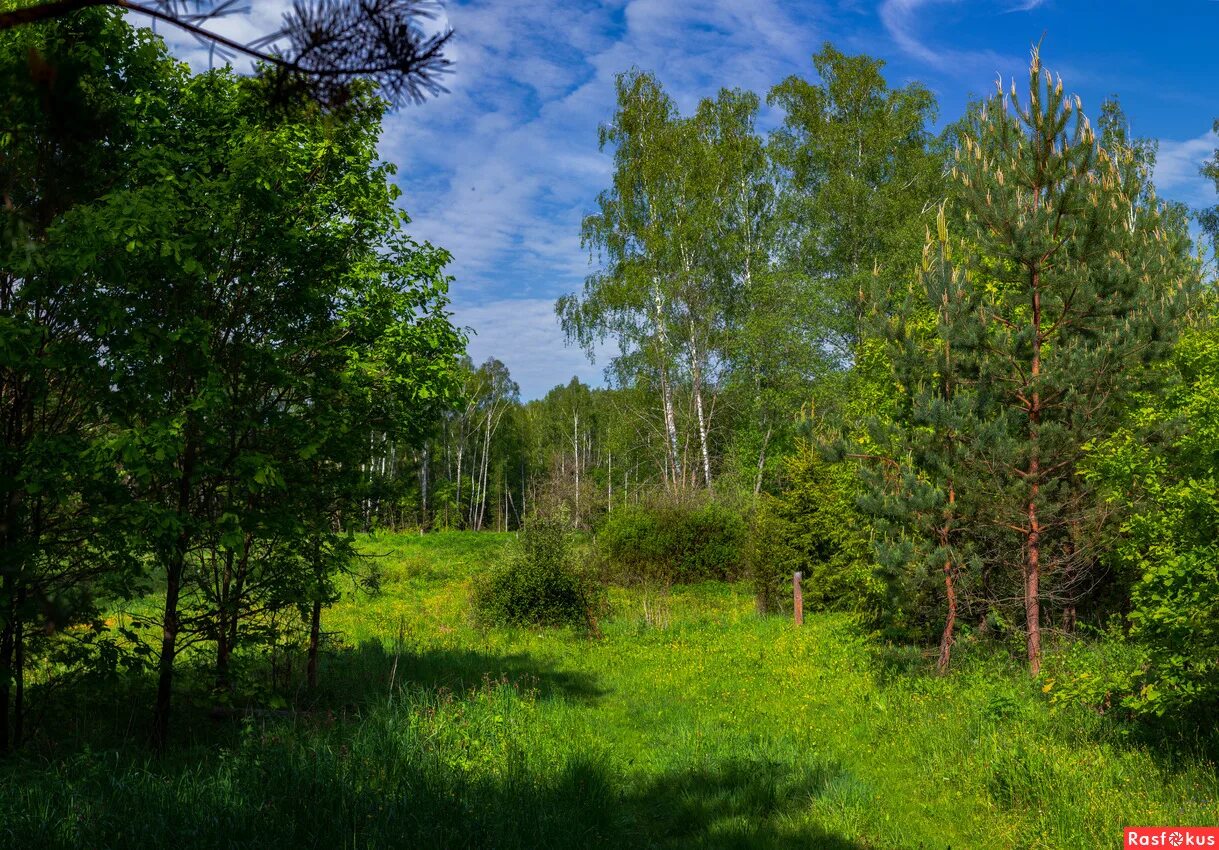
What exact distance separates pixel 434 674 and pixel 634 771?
4162 millimetres

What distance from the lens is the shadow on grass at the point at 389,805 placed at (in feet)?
15.2

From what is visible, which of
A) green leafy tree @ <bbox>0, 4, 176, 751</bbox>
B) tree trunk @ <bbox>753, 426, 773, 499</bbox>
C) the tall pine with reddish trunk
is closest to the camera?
green leafy tree @ <bbox>0, 4, 176, 751</bbox>

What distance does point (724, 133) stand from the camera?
2800cm

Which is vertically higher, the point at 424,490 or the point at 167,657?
the point at 424,490

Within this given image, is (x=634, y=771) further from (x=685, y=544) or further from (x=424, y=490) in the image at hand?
(x=424, y=490)

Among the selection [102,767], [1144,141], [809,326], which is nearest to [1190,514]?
[102,767]

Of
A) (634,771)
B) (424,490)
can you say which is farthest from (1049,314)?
(424,490)

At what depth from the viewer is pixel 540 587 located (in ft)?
51.8

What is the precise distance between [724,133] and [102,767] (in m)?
27.2

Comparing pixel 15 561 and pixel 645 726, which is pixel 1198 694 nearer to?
pixel 645 726

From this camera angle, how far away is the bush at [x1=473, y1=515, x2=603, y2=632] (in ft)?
51.8

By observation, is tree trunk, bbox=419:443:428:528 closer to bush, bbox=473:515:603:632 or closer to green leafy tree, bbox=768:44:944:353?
green leafy tree, bbox=768:44:944:353

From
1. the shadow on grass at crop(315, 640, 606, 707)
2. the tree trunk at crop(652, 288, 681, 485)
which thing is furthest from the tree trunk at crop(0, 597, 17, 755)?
the tree trunk at crop(652, 288, 681, 485)

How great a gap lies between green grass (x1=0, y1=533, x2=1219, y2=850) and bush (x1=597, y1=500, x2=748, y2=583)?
12734mm
